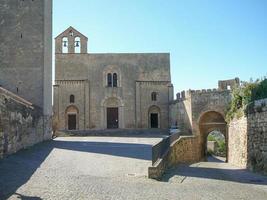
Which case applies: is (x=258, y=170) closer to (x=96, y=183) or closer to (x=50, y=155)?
(x=96, y=183)

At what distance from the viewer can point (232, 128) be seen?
23.0m

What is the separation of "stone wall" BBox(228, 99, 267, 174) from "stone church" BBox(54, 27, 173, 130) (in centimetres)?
1746

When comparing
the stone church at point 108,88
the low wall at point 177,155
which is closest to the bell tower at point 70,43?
the stone church at point 108,88

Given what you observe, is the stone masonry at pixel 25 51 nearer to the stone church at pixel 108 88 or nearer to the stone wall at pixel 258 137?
the stone church at pixel 108 88

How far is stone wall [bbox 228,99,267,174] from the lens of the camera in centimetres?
1557

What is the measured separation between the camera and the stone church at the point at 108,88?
37.7 meters

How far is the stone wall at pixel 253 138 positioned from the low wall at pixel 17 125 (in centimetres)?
1053

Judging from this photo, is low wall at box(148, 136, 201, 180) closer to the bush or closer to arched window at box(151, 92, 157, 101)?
the bush

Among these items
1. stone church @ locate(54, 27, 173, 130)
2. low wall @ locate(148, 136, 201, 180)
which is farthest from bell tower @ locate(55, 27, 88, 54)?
low wall @ locate(148, 136, 201, 180)

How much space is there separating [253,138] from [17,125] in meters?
10.8

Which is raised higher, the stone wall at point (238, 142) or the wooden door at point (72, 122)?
the wooden door at point (72, 122)

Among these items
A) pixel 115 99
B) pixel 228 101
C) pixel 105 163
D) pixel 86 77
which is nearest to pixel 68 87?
pixel 86 77

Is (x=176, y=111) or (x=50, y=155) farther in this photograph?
(x=176, y=111)

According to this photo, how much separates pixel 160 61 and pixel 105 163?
25.1 m
